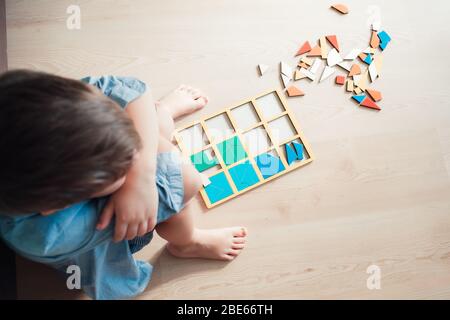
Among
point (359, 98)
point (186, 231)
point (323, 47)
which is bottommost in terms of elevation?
point (186, 231)

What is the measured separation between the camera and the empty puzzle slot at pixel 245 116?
1050mm

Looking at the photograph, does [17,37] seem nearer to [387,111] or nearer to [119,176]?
[119,176]

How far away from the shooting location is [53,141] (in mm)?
502

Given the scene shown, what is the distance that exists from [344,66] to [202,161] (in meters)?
0.45

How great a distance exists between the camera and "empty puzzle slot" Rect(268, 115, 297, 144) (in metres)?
1.05

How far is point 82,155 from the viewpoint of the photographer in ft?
1.70

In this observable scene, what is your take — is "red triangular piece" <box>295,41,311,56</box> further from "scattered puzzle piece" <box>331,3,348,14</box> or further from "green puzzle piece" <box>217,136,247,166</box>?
"green puzzle piece" <box>217,136,247,166</box>

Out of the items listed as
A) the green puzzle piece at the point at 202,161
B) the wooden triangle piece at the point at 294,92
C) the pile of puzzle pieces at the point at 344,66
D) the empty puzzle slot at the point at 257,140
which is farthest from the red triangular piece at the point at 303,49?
the green puzzle piece at the point at 202,161

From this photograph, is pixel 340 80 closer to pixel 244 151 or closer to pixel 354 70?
pixel 354 70

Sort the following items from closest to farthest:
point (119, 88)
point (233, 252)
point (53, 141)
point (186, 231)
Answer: point (53, 141) < point (119, 88) < point (186, 231) < point (233, 252)

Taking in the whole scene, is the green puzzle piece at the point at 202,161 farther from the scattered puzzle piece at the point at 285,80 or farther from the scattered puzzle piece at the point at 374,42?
the scattered puzzle piece at the point at 374,42

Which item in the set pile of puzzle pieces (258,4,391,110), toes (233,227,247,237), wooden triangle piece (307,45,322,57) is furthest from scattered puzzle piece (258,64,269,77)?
toes (233,227,247,237)

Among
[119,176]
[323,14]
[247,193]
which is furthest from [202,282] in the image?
[323,14]

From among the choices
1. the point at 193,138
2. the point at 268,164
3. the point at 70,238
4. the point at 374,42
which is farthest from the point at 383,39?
the point at 70,238
